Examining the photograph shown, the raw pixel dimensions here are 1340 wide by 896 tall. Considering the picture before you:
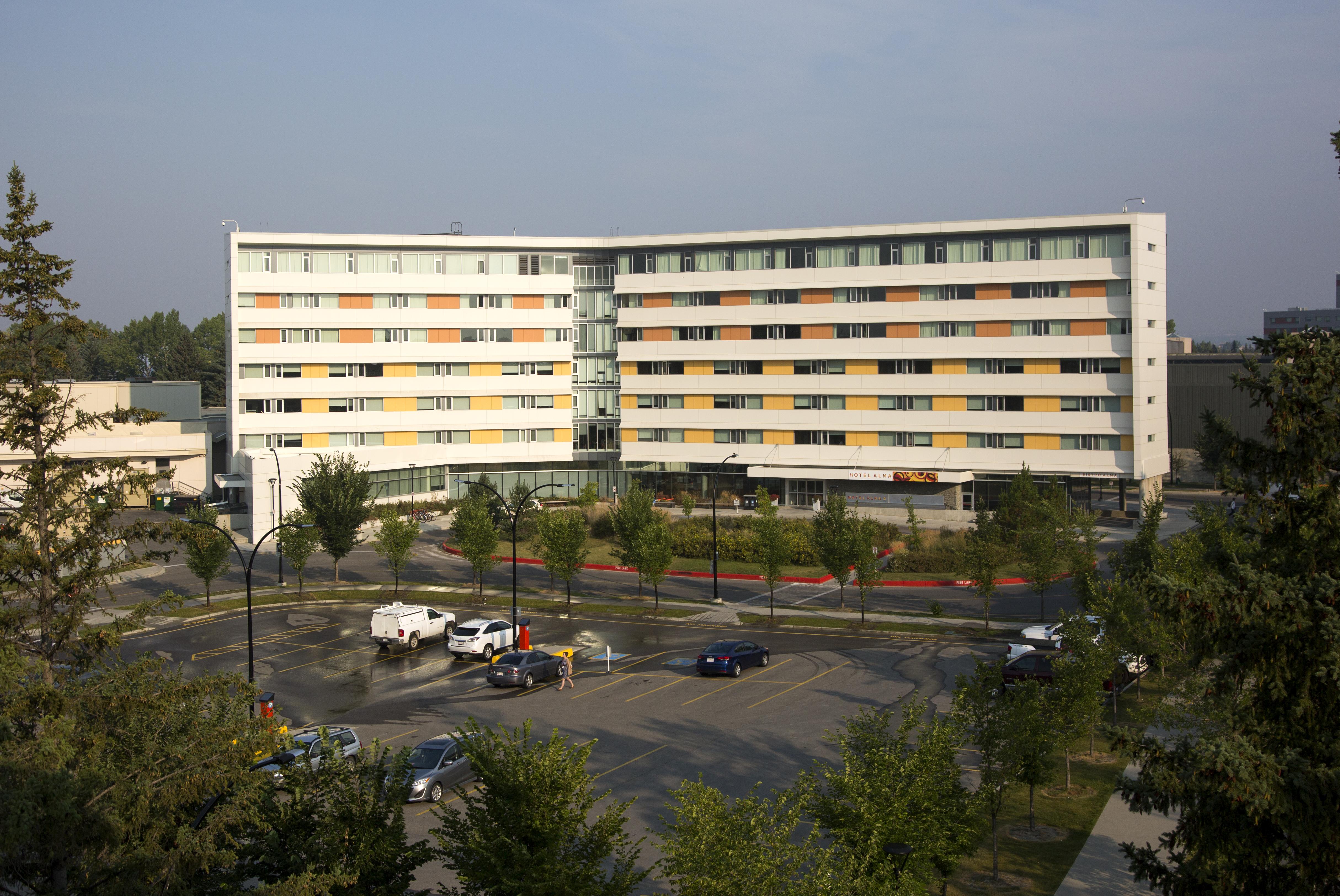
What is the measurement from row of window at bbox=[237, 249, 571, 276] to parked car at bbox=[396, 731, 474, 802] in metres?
58.8

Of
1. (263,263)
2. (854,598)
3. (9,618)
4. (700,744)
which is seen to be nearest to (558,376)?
(263,263)

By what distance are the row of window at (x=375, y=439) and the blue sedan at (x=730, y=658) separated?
1895 inches

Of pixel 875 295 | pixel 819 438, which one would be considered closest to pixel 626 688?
pixel 819 438

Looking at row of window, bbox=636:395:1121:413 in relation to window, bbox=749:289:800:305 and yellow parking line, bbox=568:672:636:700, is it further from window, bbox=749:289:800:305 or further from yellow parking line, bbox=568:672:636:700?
yellow parking line, bbox=568:672:636:700

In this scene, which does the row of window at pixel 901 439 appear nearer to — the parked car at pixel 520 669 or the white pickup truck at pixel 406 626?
the white pickup truck at pixel 406 626

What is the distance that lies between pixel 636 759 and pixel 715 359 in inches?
2131

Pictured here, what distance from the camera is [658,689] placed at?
103ft

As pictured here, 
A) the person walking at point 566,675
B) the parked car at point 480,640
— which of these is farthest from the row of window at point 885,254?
the person walking at point 566,675

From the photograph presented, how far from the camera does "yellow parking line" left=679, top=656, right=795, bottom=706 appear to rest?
30.0m

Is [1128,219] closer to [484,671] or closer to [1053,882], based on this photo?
[484,671]

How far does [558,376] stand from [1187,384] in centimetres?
5799

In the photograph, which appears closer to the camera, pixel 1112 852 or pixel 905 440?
pixel 1112 852

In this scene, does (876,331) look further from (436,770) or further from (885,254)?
(436,770)

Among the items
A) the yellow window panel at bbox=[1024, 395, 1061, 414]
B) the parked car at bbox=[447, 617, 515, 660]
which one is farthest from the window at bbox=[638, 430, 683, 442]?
the parked car at bbox=[447, 617, 515, 660]
